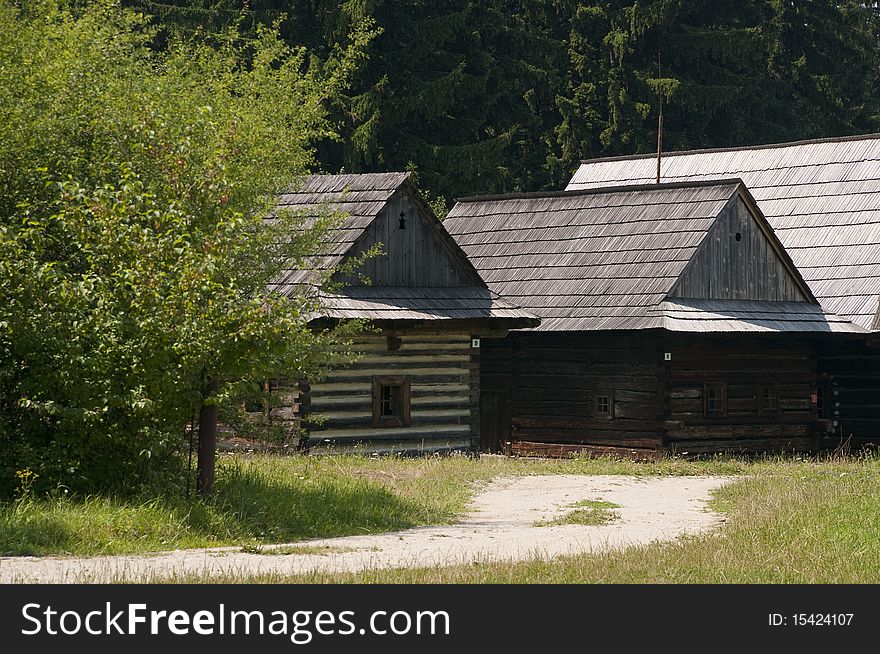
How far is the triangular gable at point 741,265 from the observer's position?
2484 cm

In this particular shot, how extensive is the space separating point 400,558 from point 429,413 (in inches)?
465

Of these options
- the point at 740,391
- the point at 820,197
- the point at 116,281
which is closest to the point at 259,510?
the point at 116,281

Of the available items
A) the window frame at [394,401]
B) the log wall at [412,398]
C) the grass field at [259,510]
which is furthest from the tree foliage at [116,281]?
the window frame at [394,401]

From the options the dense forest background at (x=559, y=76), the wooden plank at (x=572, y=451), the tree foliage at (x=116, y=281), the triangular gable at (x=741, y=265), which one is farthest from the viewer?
the dense forest background at (x=559, y=76)

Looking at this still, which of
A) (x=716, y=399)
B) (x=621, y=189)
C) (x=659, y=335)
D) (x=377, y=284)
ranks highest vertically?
(x=621, y=189)

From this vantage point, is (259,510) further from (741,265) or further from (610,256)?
(741,265)

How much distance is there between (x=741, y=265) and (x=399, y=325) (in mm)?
6586

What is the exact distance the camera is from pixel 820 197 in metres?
29.4

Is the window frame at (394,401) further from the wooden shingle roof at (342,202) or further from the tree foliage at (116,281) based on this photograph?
the tree foliage at (116,281)

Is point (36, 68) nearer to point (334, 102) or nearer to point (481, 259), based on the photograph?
point (481, 259)

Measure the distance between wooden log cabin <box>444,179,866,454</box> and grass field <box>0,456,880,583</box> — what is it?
14.3ft

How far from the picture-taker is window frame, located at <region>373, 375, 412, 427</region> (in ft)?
76.3

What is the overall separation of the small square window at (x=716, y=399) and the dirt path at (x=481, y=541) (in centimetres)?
482

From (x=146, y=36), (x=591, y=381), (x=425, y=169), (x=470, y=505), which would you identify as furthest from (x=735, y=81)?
(x=470, y=505)
